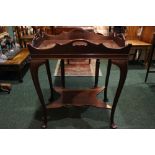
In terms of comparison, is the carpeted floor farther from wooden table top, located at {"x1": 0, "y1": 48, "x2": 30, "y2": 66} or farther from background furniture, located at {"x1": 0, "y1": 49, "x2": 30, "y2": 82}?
wooden table top, located at {"x1": 0, "y1": 48, "x2": 30, "y2": 66}

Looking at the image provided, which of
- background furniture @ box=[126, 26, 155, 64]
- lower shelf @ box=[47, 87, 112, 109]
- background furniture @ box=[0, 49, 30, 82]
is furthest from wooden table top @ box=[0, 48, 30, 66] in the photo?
background furniture @ box=[126, 26, 155, 64]

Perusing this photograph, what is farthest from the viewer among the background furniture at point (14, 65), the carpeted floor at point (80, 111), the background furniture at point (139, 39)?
the background furniture at point (139, 39)

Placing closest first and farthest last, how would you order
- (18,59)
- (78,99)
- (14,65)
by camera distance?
(78,99) < (14,65) < (18,59)

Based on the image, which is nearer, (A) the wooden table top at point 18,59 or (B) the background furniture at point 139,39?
(A) the wooden table top at point 18,59

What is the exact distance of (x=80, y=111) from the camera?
173 cm

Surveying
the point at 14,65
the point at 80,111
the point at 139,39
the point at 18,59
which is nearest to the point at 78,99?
the point at 80,111

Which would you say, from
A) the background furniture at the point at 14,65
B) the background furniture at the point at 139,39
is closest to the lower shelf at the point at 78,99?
the background furniture at the point at 14,65

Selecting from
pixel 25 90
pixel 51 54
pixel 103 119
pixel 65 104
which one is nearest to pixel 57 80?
pixel 25 90

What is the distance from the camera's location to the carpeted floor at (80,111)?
1533 millimetres

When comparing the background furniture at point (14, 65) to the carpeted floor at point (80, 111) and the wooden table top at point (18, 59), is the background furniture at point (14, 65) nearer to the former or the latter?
the wooden table top at point (18, 59)

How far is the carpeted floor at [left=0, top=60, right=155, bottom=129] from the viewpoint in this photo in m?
1.53

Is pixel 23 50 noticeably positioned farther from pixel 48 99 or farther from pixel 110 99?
pixel 110 99

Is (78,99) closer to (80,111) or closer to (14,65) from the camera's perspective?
(80,111)

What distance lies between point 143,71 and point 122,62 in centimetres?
171
